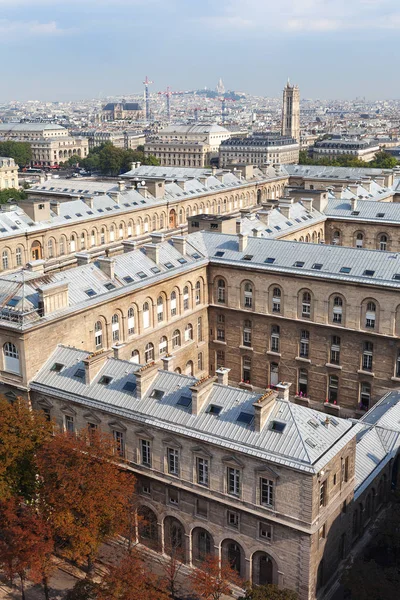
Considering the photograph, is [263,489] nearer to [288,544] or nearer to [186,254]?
[288,544]

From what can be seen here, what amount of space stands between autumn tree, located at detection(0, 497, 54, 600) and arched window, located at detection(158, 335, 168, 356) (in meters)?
30.1

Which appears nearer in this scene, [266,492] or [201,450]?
[266,492]

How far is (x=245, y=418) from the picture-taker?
158 ft

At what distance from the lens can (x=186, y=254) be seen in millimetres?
81750

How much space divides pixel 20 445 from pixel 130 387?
9477 millimetres

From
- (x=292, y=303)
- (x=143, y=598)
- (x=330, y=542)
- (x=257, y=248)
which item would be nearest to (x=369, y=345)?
(x=292, y=303)

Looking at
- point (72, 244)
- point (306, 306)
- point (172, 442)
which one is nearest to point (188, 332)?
point (306, 306)

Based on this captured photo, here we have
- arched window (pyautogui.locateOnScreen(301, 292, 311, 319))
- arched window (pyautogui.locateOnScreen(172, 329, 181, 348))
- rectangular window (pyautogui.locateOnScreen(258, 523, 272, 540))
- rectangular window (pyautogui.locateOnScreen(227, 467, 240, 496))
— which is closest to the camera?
rectangular window (pyautogui.locateOnScreen(258, 523, 272, 540))

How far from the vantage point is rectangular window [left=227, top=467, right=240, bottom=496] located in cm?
4772

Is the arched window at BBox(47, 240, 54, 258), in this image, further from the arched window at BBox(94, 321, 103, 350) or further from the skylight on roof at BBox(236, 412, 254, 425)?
the skylight on roof at BBox(236, 412, 254, 425)

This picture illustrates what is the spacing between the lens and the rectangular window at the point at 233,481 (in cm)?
4772

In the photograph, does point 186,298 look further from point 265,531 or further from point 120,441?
point 265,531

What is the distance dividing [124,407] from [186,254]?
3291 cm

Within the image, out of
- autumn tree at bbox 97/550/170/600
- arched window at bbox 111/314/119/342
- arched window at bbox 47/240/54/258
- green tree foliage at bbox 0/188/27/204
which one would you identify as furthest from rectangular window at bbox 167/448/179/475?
green tree foliage at bbox 0/188/27/204
